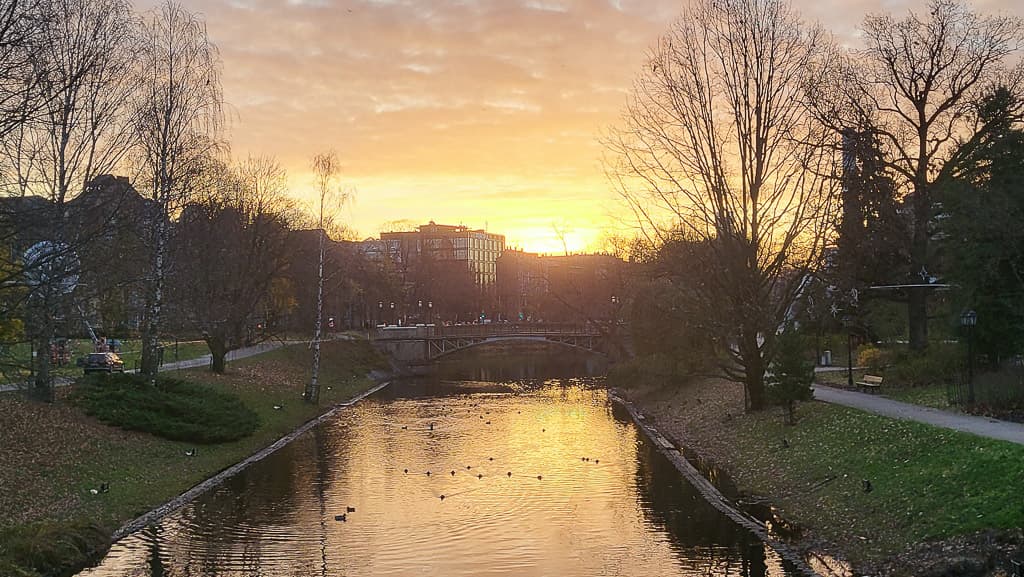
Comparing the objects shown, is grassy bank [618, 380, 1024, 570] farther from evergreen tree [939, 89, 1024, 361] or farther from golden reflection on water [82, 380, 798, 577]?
evergreen tree [939, 89, 1024, 361]

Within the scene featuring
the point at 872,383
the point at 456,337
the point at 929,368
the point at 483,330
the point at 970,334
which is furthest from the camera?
the point at 483,330

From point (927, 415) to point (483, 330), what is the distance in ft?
212

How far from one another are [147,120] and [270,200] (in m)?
26.2

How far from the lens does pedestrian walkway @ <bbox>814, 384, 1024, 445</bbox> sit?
21.9 m

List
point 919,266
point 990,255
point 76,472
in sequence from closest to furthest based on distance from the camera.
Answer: point 76,472 < point 990,255 < point 919,266

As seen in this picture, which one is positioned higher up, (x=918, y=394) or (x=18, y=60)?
(x=18, y=60)

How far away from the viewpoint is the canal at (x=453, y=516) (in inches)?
738

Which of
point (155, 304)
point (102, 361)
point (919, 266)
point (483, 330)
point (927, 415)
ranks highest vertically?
point (919, 266)

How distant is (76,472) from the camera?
24.6 meters

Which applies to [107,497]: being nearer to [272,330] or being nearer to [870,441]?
[870,441]

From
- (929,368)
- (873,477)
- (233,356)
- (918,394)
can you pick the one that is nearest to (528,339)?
(233,356)

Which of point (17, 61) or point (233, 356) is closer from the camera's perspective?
point (17, 61)

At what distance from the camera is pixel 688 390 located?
49.9 m

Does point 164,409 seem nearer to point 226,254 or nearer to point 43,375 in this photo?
point 43,375
